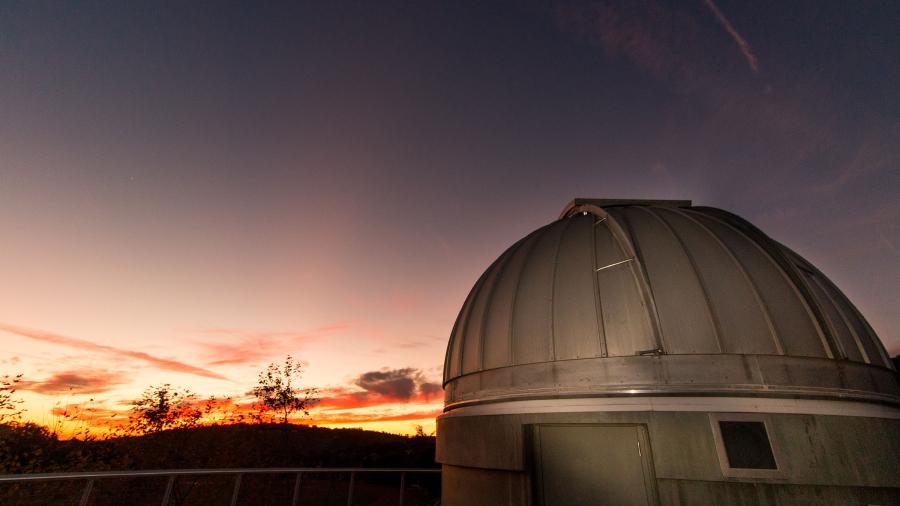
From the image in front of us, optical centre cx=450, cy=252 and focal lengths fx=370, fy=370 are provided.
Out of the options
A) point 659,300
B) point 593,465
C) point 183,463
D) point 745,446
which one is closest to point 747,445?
point 745,446

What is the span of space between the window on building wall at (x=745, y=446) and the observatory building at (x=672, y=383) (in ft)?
0.05

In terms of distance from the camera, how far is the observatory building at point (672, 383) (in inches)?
165

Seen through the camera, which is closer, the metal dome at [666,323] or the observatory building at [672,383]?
the observatory building at [672,383]

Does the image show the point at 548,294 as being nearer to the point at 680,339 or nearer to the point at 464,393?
the point at 680,339

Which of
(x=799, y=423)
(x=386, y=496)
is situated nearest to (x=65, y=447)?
(x=386, y=496)

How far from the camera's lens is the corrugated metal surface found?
4.86 metres

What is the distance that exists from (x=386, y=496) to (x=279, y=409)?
7.55m

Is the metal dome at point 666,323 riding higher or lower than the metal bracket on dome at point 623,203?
lower

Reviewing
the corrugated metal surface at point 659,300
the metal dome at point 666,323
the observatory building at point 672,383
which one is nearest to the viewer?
the observatory building at point 672,383

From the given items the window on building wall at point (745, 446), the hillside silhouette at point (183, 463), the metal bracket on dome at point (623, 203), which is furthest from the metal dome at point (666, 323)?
the hillside silhouette at point (183, 463)

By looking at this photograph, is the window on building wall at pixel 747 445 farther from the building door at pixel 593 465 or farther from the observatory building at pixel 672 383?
the building door at pixel 593 465

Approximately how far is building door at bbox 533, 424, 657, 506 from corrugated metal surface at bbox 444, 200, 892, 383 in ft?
3.16

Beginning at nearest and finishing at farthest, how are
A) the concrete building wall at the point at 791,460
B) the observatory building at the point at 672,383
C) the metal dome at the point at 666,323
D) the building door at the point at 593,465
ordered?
the concrete building wall at the point at 791,460 → the observatory building at the point at 672,383 → the building door at the point at 593,465 → the metal dome at the point at 666,323

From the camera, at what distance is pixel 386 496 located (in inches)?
797
